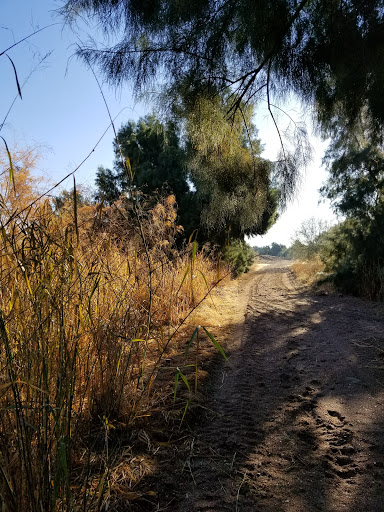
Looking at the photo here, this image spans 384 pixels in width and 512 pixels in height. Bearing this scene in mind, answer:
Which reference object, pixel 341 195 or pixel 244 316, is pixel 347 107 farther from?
pixel 341 195

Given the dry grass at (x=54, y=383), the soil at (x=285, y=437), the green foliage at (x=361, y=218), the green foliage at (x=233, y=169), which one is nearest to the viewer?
the dry grass at (x=54, y=383)

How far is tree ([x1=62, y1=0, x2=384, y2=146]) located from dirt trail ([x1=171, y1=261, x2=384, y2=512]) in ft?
8.10

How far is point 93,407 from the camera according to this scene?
172 centimetres

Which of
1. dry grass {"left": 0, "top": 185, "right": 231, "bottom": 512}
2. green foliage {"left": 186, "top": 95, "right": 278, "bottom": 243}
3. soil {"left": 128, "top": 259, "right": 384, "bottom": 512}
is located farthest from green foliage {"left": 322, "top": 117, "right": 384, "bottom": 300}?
dry grass {"left": 0, "top": 185, "right": 231, "bottom": 512}

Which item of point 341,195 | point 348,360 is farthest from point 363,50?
point 341,195

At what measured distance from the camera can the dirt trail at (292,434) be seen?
134 centimetres

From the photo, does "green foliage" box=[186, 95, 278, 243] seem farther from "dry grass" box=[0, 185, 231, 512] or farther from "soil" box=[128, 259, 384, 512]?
"dry grass" box=[0, 185, 231, 512]

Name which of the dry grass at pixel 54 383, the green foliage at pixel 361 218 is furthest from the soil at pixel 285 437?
the green foliage at pixel 361 218

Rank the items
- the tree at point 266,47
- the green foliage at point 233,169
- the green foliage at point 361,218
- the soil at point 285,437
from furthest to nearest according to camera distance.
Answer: the green foliage at point 361,218, the green foliage at point 233,169, the tree at point 266,47, the soil at point 285,437

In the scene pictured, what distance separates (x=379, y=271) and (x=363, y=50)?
503 cm

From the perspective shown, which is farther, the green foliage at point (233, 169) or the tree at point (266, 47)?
the green foliage at point (233, 169)

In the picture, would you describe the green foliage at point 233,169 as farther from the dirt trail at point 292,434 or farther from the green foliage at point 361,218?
the green foliage at point 361,218

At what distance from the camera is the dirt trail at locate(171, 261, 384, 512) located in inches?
52.9

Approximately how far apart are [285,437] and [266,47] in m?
3.20
